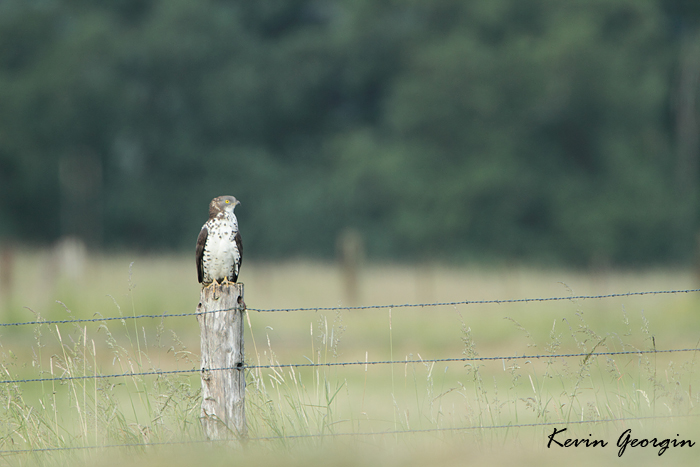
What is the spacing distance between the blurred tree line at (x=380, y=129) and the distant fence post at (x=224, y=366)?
26606 mm

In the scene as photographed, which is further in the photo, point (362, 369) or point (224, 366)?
point (362, 369)

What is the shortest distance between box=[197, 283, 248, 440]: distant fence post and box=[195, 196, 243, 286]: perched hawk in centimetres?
146

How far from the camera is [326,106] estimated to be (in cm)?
3888

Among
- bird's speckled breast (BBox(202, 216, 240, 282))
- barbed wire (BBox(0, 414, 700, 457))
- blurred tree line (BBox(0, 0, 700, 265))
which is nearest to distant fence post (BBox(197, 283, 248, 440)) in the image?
barbed wire (BBox(0, 414, 700, 457))

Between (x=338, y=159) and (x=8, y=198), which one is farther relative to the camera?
(x=338, y=159)

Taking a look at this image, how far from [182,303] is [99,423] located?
873 cm

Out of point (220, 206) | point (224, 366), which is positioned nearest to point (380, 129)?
point (220, 206)

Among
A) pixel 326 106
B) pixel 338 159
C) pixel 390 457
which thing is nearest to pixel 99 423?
pixel 390 457

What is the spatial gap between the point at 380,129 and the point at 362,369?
82.8 ft

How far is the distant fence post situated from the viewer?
4.84m

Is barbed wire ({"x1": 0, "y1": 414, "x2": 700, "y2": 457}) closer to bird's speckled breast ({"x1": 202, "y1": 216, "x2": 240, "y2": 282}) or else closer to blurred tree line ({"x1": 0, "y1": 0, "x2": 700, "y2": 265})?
bird's speckled breast ({"x1": 202, "y1": 216, "x2": 240, "y2": 282})

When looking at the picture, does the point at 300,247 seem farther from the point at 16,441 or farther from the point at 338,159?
the point at 16,441

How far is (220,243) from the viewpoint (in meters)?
6.35

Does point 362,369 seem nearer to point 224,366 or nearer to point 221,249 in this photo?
point 221,249
